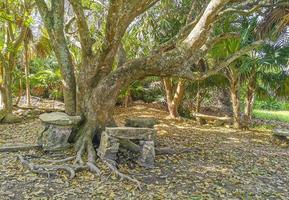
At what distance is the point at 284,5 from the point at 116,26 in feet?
9.80

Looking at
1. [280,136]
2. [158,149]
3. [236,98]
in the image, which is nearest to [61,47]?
[158,149]

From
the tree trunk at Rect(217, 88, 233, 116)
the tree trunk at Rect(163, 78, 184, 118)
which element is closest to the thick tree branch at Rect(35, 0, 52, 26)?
the tree trunk at Rect(163, 78, 184, 118)

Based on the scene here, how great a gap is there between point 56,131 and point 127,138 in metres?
1.34

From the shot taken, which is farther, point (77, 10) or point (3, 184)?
point (77, 10)

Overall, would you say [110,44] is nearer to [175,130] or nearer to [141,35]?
[175,130]

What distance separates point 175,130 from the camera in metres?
8.23

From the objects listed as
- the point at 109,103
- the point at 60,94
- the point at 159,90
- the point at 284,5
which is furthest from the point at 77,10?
the point at 159,90

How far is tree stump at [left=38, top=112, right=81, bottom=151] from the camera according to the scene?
528 cm

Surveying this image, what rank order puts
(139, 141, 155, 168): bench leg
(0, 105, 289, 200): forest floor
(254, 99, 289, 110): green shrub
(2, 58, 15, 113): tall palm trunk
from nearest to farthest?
(0, 105, 289, 200): forest floor
(139, 141, 155, 168): bench leg
(2, 58, 15, 113): tall palm trunk
(254, 99, 289, 110): green shrub

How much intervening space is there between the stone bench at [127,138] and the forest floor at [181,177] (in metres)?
0.18

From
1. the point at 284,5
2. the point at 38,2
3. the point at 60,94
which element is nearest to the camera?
the point at 284,5

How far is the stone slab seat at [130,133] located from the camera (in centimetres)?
492

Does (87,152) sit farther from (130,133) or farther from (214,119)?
(214,119)

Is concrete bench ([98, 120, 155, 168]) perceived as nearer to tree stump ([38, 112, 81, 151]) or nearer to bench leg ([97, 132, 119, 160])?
bench leg ([97, 132, 119, 160])
